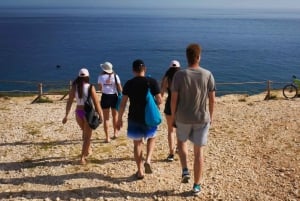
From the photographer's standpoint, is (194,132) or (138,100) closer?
(194,132)

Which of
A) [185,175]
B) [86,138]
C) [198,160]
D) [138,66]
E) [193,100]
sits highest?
[138,66]

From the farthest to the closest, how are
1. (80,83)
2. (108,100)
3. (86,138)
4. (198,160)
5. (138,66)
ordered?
1. (108,100)
2. (86,138)
3. (80,83)
4. (138,66)
5. (198,160)

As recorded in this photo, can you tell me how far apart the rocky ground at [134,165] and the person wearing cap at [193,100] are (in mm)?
1049

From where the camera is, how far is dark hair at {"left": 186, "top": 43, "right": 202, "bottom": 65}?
496 centimetres

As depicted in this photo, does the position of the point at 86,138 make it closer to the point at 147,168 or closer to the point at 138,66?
the point at 147,168

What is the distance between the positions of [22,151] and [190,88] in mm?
4722

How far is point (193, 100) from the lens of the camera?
521 centimetres

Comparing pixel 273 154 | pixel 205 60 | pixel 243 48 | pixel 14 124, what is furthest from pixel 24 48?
pixel 273 154

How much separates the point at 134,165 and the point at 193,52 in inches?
121

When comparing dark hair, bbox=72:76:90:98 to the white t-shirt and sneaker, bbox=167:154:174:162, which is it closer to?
the white t-shirt

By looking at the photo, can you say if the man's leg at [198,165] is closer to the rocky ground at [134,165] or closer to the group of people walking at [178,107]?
the group of people walking at [178,107]

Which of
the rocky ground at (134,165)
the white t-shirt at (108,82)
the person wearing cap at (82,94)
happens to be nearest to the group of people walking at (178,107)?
the person wearing cap at (82,94)

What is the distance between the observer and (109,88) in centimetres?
811

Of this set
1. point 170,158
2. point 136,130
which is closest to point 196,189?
point 136,130
